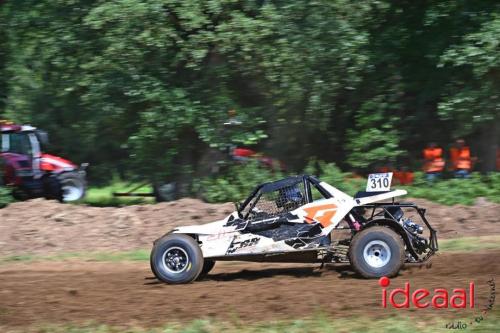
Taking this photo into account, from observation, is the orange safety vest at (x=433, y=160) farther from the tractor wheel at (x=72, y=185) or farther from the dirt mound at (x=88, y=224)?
the tractor wheel at (x=72, y=185)

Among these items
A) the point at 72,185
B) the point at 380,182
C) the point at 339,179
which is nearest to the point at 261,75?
the point at 339,179

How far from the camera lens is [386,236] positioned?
34.2 ft

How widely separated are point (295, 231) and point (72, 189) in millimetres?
13198

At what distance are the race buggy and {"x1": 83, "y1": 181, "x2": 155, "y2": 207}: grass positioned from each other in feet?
31.9

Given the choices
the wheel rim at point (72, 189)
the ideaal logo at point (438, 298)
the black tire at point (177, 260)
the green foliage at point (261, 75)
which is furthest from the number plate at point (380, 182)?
the wheel rim at point (72, 189)

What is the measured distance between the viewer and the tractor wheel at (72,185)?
22.8 metres

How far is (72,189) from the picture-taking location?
901 inches

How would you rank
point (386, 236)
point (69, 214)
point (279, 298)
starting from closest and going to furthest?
point (279, 298), point (386, 236), point (69, 214)

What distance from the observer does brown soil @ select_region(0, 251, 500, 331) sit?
342 inches

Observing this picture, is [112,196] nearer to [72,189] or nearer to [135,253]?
[72,189]

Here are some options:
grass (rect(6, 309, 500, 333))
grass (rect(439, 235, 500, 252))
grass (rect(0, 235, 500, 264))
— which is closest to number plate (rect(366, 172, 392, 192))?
grass (rect(0, 235, 500, 264))

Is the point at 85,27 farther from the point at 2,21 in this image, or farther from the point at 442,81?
the point at 442,81

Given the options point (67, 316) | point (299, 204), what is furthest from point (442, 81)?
point (67, 316)

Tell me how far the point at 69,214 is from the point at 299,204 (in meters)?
7.57
